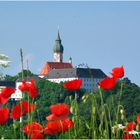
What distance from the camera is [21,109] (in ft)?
16.2

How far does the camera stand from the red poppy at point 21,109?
489 cm

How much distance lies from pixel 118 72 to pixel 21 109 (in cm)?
85

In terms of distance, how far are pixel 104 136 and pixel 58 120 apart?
0.33m

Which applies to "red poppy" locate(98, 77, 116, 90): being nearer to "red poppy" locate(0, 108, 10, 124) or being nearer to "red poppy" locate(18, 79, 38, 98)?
"red poppy" locate(18, 79, 38, 98)

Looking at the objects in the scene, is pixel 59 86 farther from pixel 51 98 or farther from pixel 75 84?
pixel 75 84

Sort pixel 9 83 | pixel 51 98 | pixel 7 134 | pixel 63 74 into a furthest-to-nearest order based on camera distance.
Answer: pixel 63 74 < pixel 9 83 < pixel 51 98 < pixel 7 134

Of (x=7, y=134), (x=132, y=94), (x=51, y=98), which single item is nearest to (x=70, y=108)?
(x=7, y=134)

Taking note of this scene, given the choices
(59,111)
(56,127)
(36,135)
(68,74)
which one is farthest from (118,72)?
(68,74)

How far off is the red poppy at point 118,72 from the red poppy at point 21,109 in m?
0.68

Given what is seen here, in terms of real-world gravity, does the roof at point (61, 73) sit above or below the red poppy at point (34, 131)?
above

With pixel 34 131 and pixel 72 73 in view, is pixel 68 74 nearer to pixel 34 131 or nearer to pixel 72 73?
pixel 72 73

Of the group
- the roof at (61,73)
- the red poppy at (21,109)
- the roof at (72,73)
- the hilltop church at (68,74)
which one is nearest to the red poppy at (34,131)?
the red poppy at (21,109)

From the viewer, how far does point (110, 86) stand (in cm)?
499

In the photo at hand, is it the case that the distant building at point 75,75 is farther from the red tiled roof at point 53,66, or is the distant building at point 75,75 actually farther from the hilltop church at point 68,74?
the red tiled roof at point 53,66
